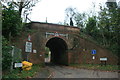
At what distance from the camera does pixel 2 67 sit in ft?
24.8

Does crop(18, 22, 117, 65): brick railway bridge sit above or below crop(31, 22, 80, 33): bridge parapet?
below

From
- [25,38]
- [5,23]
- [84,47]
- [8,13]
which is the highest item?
[8,13]

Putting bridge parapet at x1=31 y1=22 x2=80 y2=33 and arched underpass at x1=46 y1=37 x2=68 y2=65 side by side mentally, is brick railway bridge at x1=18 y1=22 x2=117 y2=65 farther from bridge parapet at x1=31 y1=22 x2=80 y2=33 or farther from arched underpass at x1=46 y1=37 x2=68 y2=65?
arched underpass at x1=46 y1=37 x2=68 y2=65

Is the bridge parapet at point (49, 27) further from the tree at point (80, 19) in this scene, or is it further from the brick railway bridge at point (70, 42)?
the tree at point (80, 19)

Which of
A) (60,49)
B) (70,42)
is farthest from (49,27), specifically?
(60,49)

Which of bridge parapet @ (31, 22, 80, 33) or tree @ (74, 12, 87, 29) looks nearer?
bridge parapet @ (31, 22, 80, 33)

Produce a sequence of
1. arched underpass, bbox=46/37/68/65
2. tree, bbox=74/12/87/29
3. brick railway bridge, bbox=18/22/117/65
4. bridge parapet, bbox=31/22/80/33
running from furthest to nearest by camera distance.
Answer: tree, bbox=74/12/87/29
arched underpass, bbox=46/37/68/65
bridge parapet, bbox=31/22/80/33
brick railway bridge, bbox=18/22/117/65

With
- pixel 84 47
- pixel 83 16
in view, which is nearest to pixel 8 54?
pixel 84 47

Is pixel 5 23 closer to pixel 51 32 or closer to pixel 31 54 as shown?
pixel 31 54

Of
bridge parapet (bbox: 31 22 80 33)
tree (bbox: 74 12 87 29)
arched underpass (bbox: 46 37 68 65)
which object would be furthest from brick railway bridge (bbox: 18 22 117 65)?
tree (bbox: 74 12 87 29)

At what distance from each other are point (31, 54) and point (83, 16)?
21095 millimetres

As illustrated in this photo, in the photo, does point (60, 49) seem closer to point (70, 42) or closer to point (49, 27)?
point (70, 42)

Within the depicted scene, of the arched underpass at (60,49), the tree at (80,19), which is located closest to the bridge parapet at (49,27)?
the arched underpass at (60,49)

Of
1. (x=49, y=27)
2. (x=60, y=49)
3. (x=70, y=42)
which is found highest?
(x=49, y=27)
